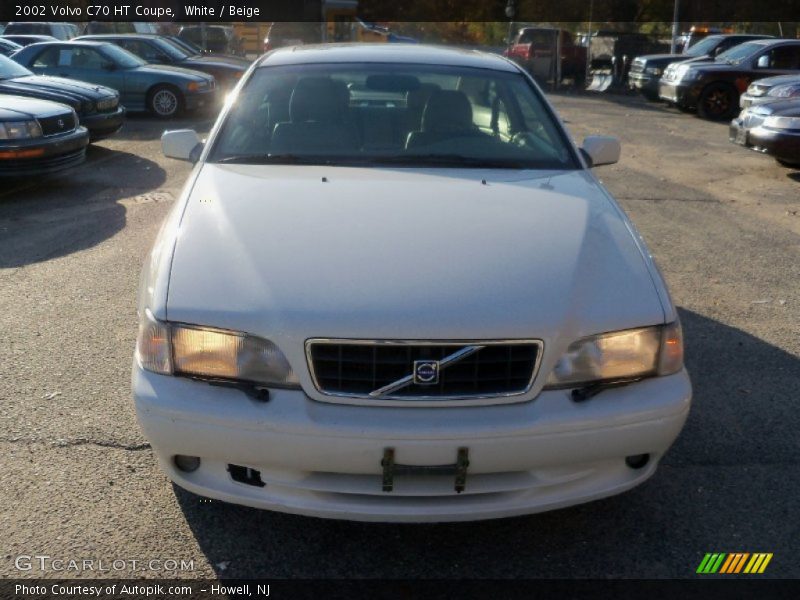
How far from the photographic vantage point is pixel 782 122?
33.2ft

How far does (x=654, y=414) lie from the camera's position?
2.77m

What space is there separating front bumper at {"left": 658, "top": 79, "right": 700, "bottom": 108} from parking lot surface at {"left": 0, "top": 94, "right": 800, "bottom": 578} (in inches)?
441

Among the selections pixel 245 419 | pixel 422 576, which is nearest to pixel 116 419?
pixel 245 419

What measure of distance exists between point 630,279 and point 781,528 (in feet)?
3.61

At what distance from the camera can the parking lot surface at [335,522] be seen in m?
2.93

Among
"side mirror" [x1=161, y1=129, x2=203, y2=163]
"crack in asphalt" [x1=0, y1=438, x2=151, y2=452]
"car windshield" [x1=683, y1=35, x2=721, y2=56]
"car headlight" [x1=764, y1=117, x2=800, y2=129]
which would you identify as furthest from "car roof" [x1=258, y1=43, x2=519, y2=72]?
"car windshield" [x1=683, y1=35, x2=721, y2=56]

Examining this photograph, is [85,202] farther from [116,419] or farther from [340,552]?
[340,552]

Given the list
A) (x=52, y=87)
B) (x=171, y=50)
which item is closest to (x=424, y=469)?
(x=52, y=87)

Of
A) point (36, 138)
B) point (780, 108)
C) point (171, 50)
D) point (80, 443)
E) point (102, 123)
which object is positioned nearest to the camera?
point (80, 443)

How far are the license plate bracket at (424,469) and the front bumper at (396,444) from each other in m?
0.02

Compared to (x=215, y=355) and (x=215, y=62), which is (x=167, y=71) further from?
(x=215, y=355)

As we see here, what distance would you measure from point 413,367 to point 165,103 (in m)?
13.7

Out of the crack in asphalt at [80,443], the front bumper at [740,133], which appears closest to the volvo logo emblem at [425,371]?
the crack in asphalt at [80,443]

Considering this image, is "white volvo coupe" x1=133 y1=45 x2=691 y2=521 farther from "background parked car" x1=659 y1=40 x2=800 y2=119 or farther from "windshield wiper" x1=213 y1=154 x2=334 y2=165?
"background parked car" x1=659 y1=40 x2=800 y2=119
